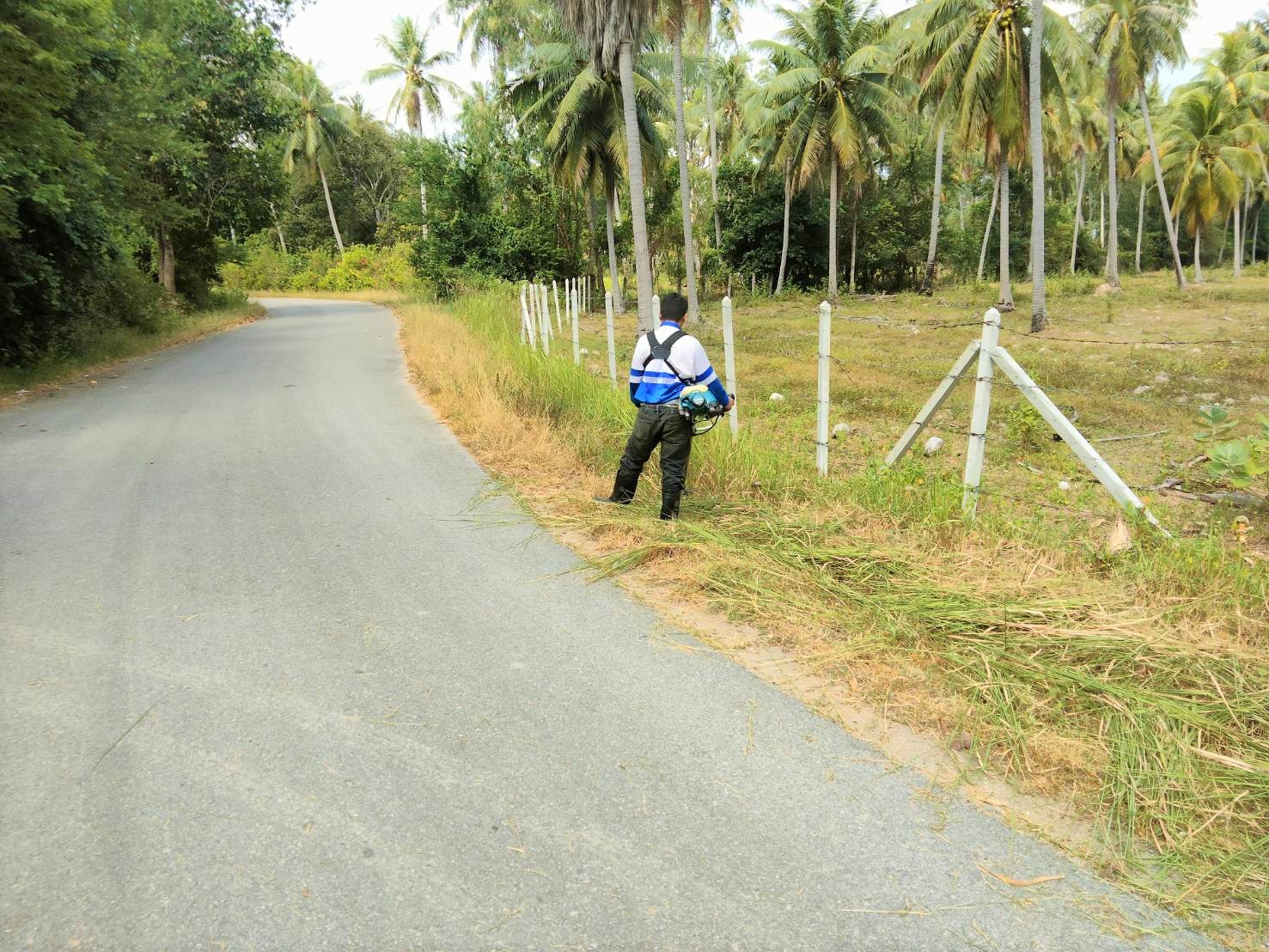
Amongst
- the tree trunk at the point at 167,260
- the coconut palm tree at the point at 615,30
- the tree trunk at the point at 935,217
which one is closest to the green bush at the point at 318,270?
the tree trunk at the point at 167,260

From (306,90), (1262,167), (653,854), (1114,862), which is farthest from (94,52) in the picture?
(1262,167)

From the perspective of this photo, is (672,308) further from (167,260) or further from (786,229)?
(786,229)

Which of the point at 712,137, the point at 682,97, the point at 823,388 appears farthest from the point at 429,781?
the point at 712,137

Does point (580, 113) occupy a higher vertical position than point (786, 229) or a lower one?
higher

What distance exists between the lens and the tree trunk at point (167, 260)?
24175 millimetres

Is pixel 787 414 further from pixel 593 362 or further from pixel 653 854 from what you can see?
pixel 653 854

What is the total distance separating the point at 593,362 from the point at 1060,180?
5489cm

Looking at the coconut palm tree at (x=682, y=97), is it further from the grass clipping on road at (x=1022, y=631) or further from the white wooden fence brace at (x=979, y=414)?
the white wooden fence brace at (x=979, y=414)

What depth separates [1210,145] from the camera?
122ft

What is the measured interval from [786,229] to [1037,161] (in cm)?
1310

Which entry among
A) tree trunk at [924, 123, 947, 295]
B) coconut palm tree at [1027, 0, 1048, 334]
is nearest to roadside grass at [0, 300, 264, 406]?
coconut palm tree at [1027, 0, 1048, 334]

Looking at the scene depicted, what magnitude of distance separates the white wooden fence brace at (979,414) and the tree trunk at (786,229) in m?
27.2

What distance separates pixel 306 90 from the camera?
145ft

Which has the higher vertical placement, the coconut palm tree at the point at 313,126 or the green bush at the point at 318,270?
the coconut palm tree at the point at 313,126
